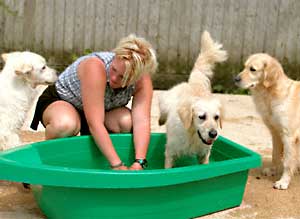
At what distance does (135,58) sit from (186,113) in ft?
1.67

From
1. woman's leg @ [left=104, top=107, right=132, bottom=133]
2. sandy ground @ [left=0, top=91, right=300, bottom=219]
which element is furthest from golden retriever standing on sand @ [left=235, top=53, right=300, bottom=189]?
woman's leg @ [left=104, top=107, right=132, bottom=133]

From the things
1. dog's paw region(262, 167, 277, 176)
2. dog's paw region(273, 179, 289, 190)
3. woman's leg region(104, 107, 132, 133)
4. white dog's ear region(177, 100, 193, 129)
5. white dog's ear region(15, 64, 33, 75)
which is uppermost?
white dog's ear region(15, 64, 33, 75)

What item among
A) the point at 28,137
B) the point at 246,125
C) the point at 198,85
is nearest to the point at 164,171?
the point at 198,85

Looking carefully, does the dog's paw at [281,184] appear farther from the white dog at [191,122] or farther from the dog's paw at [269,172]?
the white dog at [191,122]

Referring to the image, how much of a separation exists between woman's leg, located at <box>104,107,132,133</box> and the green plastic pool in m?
0.26

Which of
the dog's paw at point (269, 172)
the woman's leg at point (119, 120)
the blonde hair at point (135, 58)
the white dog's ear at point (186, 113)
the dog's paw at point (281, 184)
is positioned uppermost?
the blonde hair at point (135, 58)

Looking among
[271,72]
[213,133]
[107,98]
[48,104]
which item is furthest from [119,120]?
[271,72]

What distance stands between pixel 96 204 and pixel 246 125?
320cm

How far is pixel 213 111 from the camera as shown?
3.56 m

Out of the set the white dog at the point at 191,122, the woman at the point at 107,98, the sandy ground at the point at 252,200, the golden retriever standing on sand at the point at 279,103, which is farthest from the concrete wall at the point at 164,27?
the woman at the point at 107,98

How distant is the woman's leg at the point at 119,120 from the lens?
3.95 meters

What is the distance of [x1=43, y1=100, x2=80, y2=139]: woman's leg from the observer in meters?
3.69

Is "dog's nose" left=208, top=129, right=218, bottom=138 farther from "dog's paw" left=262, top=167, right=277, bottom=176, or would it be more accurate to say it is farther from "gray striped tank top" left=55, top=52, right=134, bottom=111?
"dog's paw" left=262, top=167, right=277, bottom=176

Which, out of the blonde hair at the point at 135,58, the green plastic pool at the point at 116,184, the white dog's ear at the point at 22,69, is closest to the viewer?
the green plastic pool at the point at 116,184
